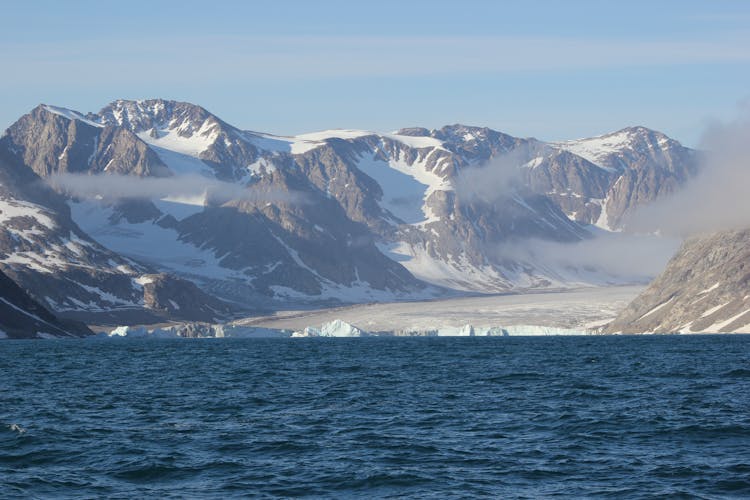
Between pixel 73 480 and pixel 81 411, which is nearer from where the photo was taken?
pixel 73 480

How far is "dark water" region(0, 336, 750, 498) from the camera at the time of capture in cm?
5809

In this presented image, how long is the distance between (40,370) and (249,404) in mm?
63270

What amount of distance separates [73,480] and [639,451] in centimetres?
3159

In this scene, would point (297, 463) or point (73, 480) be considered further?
point (297, 463)

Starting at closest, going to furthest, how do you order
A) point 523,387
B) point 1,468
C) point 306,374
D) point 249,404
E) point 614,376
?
point 1,468
point 249,404
point 523,387
point 614,376
point 306,374

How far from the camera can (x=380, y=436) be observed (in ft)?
245

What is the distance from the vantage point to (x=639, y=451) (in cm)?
6731

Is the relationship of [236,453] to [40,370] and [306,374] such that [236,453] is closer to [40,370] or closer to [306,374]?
[306,374]

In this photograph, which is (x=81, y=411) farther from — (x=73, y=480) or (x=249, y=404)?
(x=73, y=480)

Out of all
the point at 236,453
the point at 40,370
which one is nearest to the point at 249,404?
the point at 236,453

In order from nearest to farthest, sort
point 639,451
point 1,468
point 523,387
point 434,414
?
point 1,468, point 639,451, point 434,414, point 523,387

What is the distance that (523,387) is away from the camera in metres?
113

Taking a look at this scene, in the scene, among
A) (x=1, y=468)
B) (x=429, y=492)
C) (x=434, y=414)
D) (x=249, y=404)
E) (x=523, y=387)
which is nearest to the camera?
(x=429, y=492)

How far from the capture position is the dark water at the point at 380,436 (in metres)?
58.1
